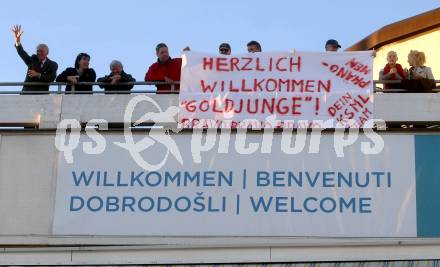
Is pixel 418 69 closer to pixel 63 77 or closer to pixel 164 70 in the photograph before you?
pixel 164 70

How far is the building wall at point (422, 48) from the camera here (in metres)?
17.6

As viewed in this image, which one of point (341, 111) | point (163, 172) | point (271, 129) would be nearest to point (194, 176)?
point (163, 172)

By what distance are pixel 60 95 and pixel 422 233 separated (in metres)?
5.57

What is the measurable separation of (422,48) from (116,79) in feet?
24.0

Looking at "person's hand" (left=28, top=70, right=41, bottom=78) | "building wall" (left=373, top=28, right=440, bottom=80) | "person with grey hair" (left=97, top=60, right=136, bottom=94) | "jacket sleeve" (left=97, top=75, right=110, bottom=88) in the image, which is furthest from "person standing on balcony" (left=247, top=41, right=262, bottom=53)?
"building wall" (left=373, top=28, right=440, bottom=80)

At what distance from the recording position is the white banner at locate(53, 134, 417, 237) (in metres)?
12.2

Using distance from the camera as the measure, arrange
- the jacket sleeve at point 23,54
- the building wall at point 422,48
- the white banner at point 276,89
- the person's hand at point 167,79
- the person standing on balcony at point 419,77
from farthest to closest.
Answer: the building wall at point 422,48 < the jacket sleeve at point 23,54 < the person's hand at point 167,79 < the person standing on balcony at point 419,77 < the white banner at point 276,89

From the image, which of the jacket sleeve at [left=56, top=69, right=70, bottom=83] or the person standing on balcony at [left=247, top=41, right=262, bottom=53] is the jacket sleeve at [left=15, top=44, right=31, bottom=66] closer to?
the jacket sleeve at [left=56, top=69, right=70, bottom=83]

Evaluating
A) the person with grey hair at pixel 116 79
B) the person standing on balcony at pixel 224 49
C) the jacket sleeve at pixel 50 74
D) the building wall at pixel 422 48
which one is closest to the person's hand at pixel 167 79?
the person with grey hair at pixel 116 79

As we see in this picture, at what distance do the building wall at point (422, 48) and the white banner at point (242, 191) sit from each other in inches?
208

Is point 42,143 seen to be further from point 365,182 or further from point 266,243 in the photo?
point 365,182

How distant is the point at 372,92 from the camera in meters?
12.7

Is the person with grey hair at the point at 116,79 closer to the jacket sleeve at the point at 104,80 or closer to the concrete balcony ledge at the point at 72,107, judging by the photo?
the jacket sleeve at the point at 104,80

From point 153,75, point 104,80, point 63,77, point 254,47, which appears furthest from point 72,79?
point 254,47
